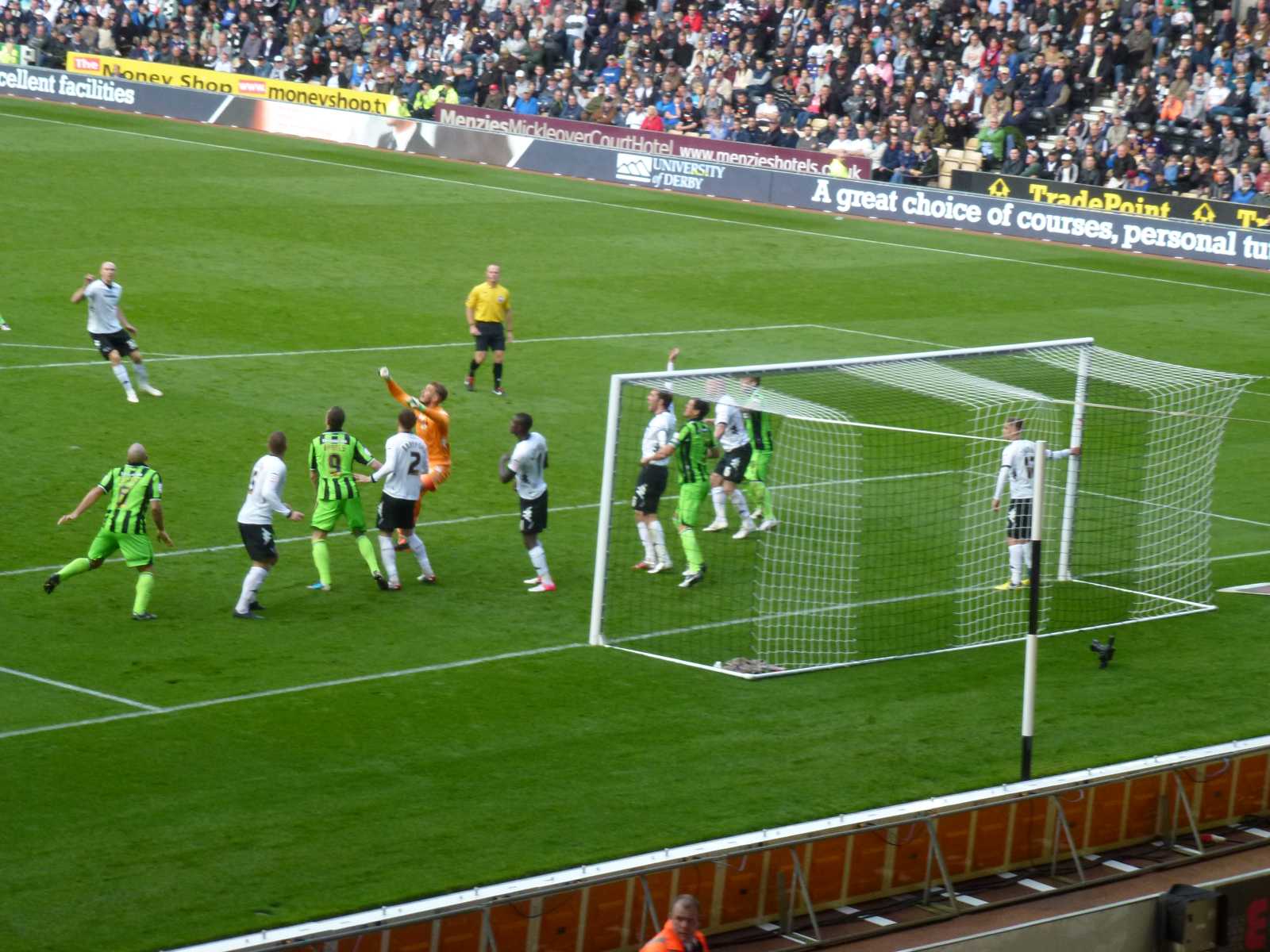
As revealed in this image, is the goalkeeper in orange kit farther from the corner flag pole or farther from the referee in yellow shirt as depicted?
the corner flag pole

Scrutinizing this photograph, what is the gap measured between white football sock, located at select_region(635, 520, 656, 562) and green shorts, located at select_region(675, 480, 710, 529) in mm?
411

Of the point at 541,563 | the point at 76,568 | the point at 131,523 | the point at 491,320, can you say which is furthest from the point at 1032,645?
the point at 491,320

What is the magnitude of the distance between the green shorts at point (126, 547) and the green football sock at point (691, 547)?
16.9 feet

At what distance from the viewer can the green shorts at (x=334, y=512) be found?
18.0 meters

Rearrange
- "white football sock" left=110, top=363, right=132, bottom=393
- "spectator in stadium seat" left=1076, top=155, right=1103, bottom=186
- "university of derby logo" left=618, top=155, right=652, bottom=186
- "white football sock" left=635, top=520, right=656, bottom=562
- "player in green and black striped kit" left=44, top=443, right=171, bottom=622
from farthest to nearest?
"university of derby logo" left=618, top=155, right=652, bottom=186 < "spectator in stadium seat" left=1076, top=155, right=1103, bottom=186 < "white football sock" left=110, top=363, right=132, bottom=393 < "white football sock" left=635, top=520, right=656, bottom=562 < "player in green and black striped kit" left=44, top=443, right=171, bottom=622

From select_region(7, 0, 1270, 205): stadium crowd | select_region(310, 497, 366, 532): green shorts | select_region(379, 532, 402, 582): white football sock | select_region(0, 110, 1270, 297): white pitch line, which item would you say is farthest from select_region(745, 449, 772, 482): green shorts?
select_region(7, 0, 1270, 205): stadium crowd

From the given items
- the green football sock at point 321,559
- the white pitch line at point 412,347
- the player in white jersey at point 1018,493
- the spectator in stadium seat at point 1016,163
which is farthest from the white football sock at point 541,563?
the spectator in stadium seat at point 1016,163

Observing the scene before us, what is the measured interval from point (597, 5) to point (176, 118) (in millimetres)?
12494

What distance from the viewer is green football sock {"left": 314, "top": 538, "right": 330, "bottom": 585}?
59.2ft

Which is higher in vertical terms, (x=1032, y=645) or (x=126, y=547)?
(x=1032, y=645)

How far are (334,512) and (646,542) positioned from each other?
3169 mm

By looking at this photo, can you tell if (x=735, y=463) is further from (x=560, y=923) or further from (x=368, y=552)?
(x=560, y=923)

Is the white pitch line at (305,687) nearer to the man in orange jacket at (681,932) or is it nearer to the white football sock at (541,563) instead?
the white football sock at (541,563)

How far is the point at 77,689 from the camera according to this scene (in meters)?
15.2
